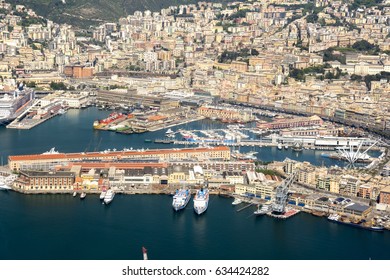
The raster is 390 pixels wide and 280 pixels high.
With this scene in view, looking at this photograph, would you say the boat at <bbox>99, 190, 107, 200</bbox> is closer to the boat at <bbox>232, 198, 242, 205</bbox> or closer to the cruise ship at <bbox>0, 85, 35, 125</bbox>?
the boat at <bbox>232, 198, 242, 205</bbox>

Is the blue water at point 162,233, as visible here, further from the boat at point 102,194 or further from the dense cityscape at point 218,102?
the dense cityscape at point 218,102

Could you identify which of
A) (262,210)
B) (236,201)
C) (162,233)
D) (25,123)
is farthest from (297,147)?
(25,123)

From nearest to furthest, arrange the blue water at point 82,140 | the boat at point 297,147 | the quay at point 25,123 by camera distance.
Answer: the blue water at point 82,140, the boat at point 297,147, the quay at point 25,123

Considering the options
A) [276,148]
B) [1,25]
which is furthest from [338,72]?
[1,25]

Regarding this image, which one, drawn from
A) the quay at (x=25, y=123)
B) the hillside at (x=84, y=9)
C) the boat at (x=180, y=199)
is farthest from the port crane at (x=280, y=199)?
the hillside at (x=84, y=9)

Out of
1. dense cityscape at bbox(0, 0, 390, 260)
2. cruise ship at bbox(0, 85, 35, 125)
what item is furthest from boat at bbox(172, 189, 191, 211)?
cruise ship at bbox(0, 85, 35, 125)

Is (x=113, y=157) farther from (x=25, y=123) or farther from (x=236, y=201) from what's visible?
(x=25, y=123)
